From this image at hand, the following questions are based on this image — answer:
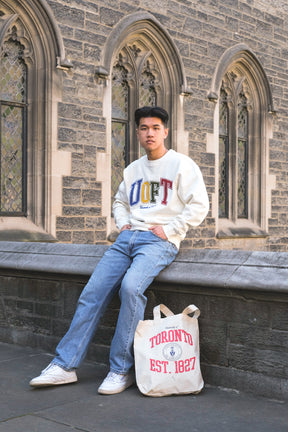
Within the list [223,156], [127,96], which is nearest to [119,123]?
[127,96]

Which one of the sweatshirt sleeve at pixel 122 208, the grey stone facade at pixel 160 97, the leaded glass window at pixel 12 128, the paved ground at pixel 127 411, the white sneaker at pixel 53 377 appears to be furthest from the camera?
the grey stone facade at pixel 160 97

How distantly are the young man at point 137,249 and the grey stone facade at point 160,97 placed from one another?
4.24 meters

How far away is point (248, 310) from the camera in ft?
12.4

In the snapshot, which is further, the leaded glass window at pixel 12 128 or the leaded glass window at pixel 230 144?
the leaded glass window at pixel 230 144

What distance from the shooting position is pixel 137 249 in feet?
13.3

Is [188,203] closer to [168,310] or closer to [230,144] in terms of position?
[168,310]

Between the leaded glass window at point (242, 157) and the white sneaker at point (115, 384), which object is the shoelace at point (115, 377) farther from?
the leaded glass window at point (242, 157)

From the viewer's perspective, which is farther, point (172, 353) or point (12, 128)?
point (12, 128)

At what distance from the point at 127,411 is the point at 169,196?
1.34m

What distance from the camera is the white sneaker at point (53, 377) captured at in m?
3.74

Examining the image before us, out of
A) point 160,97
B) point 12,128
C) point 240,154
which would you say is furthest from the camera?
point 240,154

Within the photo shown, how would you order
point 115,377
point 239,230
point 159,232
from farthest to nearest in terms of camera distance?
point 239,230 → point 159,232 → point 115,377

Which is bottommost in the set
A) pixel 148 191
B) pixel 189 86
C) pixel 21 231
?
pixel 21 231

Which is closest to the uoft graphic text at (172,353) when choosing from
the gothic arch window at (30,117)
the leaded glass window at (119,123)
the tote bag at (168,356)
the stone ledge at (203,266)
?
the tote bag at (168,356)
